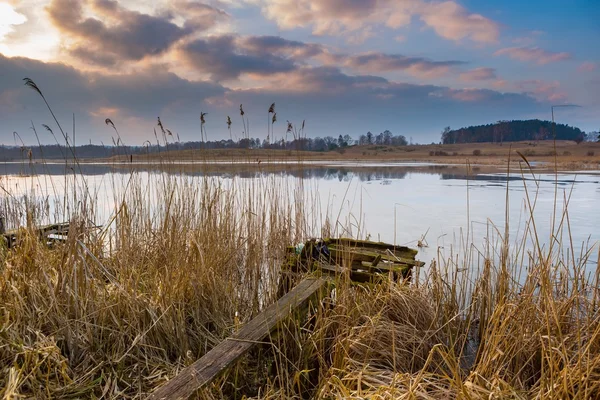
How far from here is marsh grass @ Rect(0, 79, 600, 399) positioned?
→ 73.4 inches

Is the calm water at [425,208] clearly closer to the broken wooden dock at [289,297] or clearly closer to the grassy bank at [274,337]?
the broken wooden dock at [289,297]

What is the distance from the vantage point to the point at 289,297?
2.58 metres

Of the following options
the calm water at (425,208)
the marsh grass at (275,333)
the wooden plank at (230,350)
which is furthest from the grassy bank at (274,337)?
the calm water at (425,208)


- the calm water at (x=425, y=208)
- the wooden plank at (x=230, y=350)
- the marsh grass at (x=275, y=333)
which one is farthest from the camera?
the calm water at (x=425, y=208)

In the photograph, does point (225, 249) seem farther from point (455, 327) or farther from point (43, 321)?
point (455, 327)

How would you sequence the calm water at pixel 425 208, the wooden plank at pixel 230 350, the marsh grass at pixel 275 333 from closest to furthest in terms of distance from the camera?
the wooden plank at pixel 230 350, the marsh grass at pixel 275 333, the calm water at pixel 425 208

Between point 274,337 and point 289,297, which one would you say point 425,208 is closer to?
point 289,297

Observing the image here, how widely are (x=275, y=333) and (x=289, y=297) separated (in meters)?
0.38

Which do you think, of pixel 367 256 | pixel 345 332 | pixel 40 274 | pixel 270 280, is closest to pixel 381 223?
pixel 367 256

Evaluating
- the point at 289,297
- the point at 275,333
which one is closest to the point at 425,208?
the point at 289,297

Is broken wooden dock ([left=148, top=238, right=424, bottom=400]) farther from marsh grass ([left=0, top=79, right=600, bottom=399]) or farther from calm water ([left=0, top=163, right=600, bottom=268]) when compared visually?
calm water ([left=0, top=163, right=600, bottom=268])

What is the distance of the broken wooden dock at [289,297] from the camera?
1593 mm

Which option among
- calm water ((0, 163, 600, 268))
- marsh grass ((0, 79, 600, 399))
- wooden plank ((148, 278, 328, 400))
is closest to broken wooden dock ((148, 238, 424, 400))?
wooden plank ((148, 278, 328, 400))

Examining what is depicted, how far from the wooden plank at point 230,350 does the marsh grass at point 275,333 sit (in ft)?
0.33
